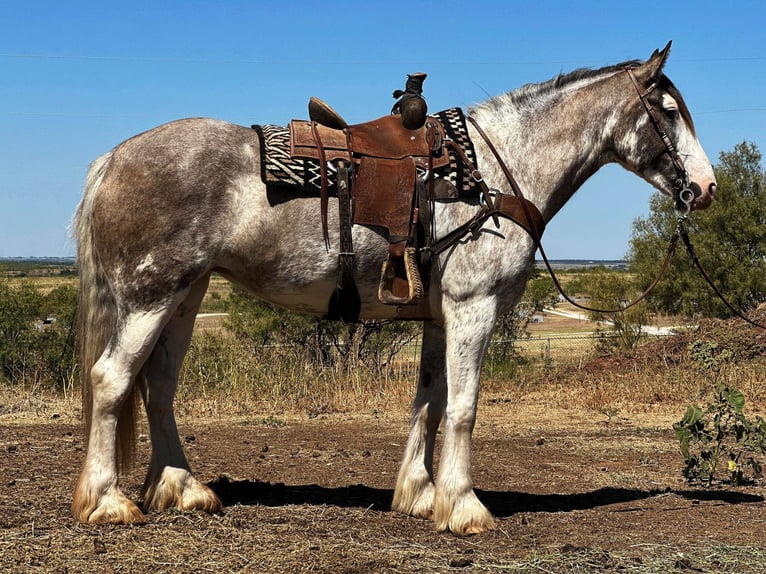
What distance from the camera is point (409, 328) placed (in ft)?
54.2

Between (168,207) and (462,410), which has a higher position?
(168,207)

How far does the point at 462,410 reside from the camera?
Answer: 548cm

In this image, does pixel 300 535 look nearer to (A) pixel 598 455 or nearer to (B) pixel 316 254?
(B) pixel 316 254

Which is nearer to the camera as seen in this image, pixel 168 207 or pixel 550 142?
pixel 168 207

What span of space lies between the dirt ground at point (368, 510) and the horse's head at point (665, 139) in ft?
6.95

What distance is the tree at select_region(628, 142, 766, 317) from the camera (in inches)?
A: 1347

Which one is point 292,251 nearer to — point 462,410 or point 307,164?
point 307,164

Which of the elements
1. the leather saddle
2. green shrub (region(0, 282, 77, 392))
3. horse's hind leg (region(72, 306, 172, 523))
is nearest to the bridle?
the leather saddle

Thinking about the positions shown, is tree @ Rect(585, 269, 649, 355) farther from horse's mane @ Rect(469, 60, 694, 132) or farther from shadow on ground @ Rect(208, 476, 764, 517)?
horse's mane @ Rect(469, 60, 694, 132)

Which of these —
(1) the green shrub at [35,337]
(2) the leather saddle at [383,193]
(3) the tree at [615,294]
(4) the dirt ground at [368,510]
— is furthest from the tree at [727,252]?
(2) the leather saddle at [383,193]

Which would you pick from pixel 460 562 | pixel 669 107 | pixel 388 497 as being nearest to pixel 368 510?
pixel 388 497

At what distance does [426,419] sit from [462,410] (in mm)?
627

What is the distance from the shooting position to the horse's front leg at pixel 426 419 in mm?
6004

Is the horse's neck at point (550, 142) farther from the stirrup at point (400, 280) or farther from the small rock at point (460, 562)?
the small rock at point (460, 562)
